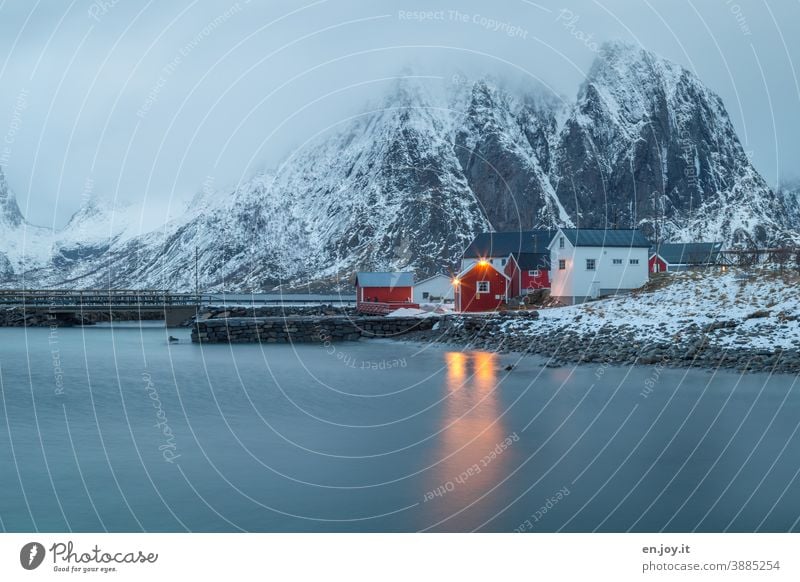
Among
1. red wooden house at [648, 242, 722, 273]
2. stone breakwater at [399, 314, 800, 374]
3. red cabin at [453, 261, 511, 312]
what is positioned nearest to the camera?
stone breakwater at [399, 314, 800, 374]

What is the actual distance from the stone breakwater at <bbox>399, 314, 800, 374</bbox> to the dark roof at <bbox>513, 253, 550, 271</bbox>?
1717 cm

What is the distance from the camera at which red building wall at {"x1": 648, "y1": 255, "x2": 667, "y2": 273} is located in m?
83.6

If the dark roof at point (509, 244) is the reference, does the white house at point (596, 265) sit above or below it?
below

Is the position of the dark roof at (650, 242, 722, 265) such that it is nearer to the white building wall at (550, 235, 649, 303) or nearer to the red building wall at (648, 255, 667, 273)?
the red building wall at (648, 255, 667, 273)

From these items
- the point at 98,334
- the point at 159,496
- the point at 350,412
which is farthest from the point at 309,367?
the point at 98,334

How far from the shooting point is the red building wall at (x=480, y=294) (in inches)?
2844

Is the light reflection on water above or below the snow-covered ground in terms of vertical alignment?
below

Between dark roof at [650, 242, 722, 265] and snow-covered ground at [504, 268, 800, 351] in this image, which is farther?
A: dark roof at [650, 242, 722, 265]

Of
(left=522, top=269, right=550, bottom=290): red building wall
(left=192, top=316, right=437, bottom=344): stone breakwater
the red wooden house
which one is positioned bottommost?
(left=192, top=316, right=437, bottom=344): stone breakwater

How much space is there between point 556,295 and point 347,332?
17.4 m

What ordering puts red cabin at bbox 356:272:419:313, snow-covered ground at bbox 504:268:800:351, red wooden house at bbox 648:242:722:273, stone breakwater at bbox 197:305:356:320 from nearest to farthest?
snow-covered ground at bbox 504:268:800:351
stone breakwater at bbox 197:305:356:320
red cabin at bbox 356:272:419:313
red wooden house at bbox 648:242:722:273

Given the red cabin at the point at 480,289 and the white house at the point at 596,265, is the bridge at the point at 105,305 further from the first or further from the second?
the white house at the point at 596,265

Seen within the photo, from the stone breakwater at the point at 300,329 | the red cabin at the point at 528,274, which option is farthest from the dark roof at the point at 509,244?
the stone breakwater at the point at 300,329

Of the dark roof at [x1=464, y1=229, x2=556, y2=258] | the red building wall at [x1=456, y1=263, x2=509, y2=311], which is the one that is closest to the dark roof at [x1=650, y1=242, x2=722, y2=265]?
the dark roof at [x1=464, y1=229, x2=556, y2=258]
